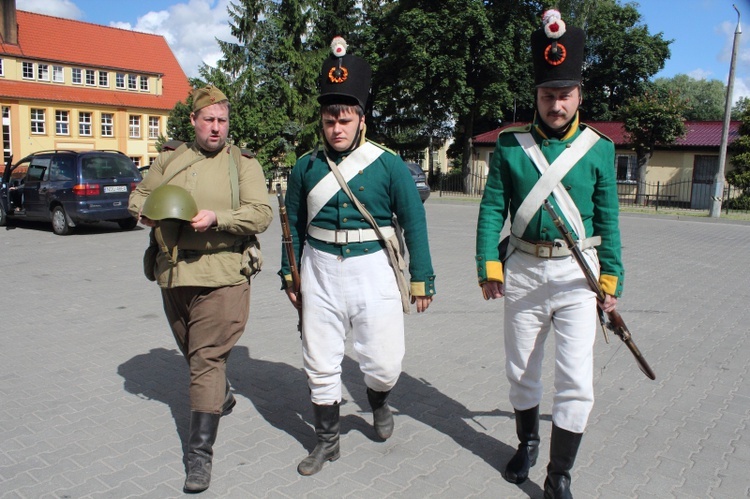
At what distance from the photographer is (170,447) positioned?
3.97 meters

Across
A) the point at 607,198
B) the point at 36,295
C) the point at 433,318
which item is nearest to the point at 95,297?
the point at 36,295

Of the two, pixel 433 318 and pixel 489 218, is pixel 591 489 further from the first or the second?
pixel 433 318

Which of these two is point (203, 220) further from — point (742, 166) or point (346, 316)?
point (742, 166)

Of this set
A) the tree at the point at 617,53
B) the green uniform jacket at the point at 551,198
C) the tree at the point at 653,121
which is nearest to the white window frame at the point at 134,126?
the tree at the point at 617,53

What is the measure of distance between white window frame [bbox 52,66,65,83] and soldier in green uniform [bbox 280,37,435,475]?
52.0m

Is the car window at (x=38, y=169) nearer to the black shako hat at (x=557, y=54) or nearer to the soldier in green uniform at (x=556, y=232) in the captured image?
the soldier in green uniform at (x=556, y=232)

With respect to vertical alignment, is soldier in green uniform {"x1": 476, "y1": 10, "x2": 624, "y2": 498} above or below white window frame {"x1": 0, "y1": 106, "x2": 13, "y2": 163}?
below

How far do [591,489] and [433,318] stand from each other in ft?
12.7

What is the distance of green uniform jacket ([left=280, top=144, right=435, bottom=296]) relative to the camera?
363 centimetres

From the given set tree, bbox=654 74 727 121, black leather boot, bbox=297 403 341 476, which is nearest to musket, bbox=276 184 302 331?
black leather boot, bbox=297 403 341 476

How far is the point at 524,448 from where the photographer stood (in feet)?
11.8

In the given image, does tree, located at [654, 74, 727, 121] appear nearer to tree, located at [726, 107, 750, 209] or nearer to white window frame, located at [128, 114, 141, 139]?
tree, located at [726, 107, 750, 209]

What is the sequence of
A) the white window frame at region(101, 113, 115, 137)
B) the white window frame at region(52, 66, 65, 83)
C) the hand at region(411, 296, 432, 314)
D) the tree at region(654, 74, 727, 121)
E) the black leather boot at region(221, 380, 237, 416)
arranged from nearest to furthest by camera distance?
1. the hand at region(411, 296, 432, 314)
2. the black leather boot at region(221, 380, 237, 416)
3. the white window frame at region(52, 66, 65, 83)
4. the white window frame at region(101, 113, 115, 137)
5. the tree at region(654, 74, 727, 121)

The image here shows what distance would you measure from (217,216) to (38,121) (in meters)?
50.0
